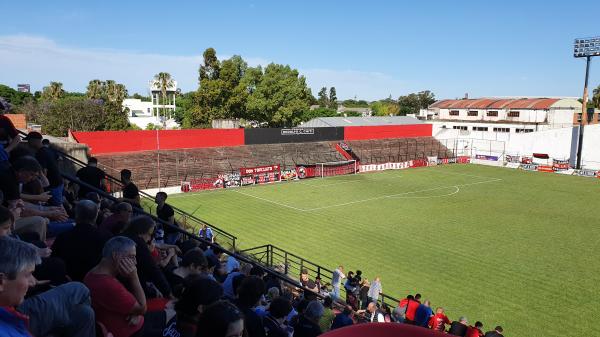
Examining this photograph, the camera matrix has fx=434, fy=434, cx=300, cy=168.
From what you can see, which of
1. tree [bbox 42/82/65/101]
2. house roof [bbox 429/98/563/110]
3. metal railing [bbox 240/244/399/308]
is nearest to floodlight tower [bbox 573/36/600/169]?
house roof [bbox 429/98/563/110]

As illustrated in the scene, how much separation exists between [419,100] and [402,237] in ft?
391

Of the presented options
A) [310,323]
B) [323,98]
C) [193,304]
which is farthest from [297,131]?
[323,98]

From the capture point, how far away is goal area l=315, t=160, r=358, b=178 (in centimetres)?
4650

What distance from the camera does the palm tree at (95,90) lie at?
6369 cm

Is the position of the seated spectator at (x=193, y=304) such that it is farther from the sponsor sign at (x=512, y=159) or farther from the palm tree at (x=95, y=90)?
the palm tree at (x=95, y=90)

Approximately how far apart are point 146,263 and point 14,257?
2062 millimetres

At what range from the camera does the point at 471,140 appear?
2458 inches

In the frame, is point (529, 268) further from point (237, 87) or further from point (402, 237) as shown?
point (237, 87)

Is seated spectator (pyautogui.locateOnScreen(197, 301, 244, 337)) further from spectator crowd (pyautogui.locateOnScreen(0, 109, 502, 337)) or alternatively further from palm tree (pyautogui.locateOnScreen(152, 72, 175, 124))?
palm tree (pyautogui.locateOnScreen(152, 72, 175, 124))

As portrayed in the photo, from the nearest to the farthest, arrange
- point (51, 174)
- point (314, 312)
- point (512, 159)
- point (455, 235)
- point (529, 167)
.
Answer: point (314, 312) → point (51, 174) → point (455, 235) → point (529, 167) → point (512, 159)

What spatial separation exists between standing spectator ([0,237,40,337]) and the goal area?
43640 millimetres

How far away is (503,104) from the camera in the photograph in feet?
237

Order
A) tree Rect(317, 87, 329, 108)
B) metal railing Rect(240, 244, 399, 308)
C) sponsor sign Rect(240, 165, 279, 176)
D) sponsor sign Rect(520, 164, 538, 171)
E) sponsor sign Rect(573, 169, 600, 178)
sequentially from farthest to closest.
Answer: tree Rect(317, 87, 329, 108)
sponsor sign Rect(520, 164, 538, 171)
sponsor sign Rect(573, 169, 600, 178)
sponsor sign Rect(240, 165, 279, 176)
metal railing Rect(240, 244, 399, 308)

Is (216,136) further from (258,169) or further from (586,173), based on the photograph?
(586,173)
